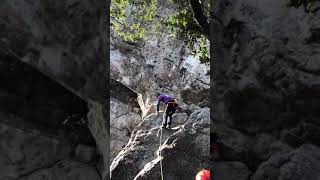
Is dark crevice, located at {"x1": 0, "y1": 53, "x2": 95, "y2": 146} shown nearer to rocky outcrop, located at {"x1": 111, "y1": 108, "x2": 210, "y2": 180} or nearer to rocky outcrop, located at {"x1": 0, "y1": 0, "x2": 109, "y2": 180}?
rocky outcrop, located at {"x1": 0, "y1": 0, "x2": 109, "y2": 180}

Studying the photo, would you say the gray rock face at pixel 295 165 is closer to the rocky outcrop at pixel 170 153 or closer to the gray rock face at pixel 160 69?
the rocky outcrop at pixel 170 153

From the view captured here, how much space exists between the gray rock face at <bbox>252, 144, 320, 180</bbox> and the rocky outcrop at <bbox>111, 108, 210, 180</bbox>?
1209 centimetres

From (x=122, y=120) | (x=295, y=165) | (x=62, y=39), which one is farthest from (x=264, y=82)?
(x=122, y=120)

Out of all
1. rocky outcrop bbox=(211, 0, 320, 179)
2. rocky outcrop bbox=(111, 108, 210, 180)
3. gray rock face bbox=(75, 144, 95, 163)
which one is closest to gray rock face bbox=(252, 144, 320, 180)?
rocky outcrop bbox=(211, 0, 320, 179)

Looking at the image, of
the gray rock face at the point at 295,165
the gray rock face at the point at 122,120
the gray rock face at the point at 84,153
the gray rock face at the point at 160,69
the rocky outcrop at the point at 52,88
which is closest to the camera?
the gray rock face at the point at 295,165

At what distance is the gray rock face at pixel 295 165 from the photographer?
6.37 feet

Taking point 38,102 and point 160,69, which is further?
point 160,69

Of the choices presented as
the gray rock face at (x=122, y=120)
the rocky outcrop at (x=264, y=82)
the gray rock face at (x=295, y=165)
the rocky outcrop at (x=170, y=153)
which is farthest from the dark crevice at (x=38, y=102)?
the gray rock face at (x=122, y=120)

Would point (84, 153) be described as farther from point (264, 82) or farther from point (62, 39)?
point (264, 82)

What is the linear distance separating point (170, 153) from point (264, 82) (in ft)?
Answer: 42.8

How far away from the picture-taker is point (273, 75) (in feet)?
6.78

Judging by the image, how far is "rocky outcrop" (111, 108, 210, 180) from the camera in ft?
47.9

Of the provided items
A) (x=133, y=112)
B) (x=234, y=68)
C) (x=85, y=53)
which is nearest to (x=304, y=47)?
(x=234, y=68)

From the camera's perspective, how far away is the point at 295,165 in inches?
77.8
